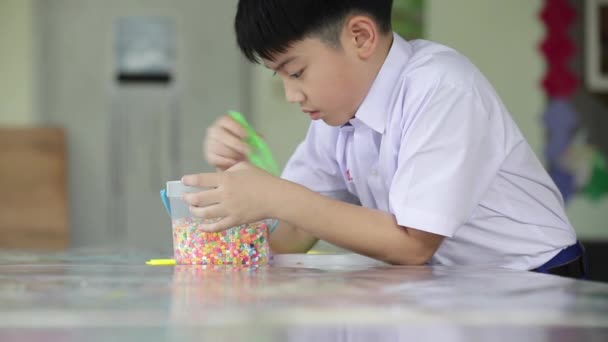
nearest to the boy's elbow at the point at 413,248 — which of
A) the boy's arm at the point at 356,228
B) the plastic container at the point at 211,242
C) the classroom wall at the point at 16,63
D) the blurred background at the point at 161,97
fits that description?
the boy's arm at the point at 356,228

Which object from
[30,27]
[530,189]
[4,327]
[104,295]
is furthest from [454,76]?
[30,27]

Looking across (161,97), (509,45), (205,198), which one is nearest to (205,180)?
(205,198)

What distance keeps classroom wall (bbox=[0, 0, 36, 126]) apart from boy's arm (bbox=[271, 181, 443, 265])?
3374mm

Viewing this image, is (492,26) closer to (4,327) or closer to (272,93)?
(272,93)

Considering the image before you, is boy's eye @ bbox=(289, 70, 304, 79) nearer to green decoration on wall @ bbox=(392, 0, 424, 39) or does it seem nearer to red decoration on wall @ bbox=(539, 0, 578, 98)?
green decoration on wall @ bbox=(392, 0, 424, 39)

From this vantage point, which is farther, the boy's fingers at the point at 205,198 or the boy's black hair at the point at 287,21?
the boy's black hair at the point at 287,21

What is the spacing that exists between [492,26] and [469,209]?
3.07 meters

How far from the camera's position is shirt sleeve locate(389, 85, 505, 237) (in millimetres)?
1174

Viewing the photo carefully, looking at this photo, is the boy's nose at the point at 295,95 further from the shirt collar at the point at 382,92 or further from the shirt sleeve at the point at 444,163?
the shirt sleeve at the point at 444,163

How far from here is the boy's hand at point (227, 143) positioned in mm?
1365

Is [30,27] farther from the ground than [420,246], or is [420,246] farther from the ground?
[30,27]

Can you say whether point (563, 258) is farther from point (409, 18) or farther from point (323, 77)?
point (409, 18)

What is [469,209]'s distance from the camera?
1211 millimetres

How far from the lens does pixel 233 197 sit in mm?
1119
